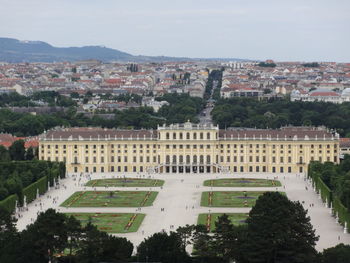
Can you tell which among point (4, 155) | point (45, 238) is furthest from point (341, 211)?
point (4, 155)

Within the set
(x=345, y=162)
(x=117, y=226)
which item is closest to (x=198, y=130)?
(x=345, y=162)

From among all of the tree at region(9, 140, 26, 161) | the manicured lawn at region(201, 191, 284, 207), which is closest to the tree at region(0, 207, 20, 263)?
the manicured lawn at region(201, 191, 284, 207)

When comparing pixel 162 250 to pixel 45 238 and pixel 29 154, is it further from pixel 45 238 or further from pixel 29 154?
pixel 29 154

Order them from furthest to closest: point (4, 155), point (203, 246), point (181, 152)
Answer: point (181, 152) < point (4, 155) < point (203, 246)

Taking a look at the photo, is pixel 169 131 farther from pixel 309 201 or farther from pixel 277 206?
pixel 277 206

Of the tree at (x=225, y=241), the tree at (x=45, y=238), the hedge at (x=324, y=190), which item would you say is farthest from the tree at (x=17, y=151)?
the tree at (x=225, y=241)

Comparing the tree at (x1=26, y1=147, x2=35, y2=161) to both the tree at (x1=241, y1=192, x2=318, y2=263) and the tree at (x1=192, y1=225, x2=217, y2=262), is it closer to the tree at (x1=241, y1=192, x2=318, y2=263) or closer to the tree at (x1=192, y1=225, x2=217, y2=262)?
the tree at (x1=192, y1=225, x2=217, y2=262)
